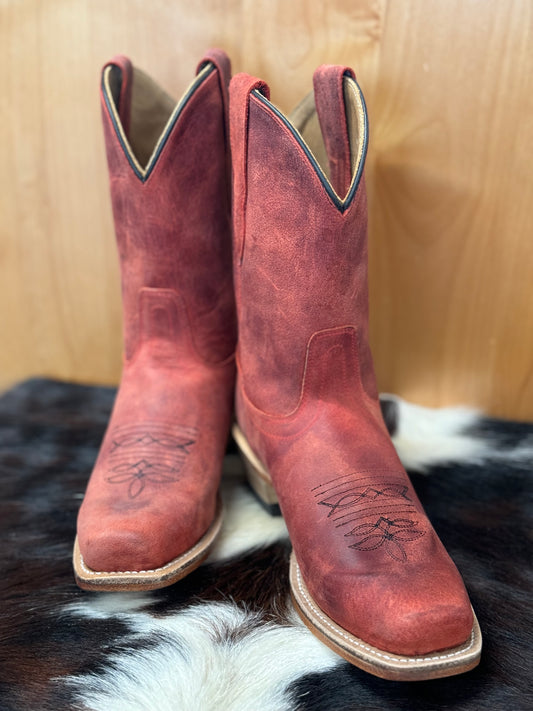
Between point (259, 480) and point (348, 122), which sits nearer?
point (348, 122)

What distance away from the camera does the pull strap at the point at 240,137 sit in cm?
61

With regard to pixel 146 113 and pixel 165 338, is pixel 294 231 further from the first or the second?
pixel 146 113

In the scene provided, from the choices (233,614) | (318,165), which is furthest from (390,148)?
(233,614)

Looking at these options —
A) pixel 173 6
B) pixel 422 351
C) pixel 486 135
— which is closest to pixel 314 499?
pixel 422 351

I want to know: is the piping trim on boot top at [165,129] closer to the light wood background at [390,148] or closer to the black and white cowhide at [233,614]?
the light wood background at [390,148]

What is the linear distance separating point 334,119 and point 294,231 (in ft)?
0.54

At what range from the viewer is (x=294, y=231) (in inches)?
24.6

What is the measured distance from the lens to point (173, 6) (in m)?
0.91

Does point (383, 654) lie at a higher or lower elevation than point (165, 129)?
lower

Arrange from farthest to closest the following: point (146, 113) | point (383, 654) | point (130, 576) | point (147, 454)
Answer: point (146, 113), point (147, 454), point (130, 576), point (383, 654)

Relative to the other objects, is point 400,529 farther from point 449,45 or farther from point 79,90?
point 79,90

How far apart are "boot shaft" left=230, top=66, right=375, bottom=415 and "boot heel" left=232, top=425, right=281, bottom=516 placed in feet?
0.30

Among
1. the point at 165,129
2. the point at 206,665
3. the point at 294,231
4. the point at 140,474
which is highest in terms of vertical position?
the point at 165,129

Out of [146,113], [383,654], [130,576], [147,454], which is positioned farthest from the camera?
[146,113]
